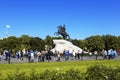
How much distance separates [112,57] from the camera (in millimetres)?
53562

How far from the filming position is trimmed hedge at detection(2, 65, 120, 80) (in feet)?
41.1

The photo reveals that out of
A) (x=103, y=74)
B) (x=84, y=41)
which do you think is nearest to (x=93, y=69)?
(x=103, y=74)

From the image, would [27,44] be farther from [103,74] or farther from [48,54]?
[103,74]

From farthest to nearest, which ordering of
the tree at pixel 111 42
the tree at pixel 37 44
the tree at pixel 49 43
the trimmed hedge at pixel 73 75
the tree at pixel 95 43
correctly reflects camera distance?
the tree at pixel 111 42, the tree at pixel 95 43, the tree at pixel 37 44, the tree at pixel 49 43, the trimmed hedge at pixel 73 75

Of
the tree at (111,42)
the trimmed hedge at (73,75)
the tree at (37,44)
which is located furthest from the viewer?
the tree at (111,42)

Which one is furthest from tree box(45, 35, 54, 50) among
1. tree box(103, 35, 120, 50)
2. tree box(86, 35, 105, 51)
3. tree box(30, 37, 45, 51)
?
tree box(103, 35, 120, 50)

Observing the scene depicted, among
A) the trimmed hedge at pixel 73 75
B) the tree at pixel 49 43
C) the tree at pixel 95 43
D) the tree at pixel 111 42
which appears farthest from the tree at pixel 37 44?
the trimmed hedge at pixel 73 75

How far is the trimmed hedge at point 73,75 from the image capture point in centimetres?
1254

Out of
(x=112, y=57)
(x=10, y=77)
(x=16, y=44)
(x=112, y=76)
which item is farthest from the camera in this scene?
(x=16, y=44)

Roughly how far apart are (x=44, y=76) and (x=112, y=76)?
8.22ft

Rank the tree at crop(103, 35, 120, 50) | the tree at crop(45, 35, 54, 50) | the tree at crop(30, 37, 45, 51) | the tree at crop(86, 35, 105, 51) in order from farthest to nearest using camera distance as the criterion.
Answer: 1. the tree at crop(103, 35, 120, 50)
2. the tree at crop(86, 35, 105, 51)
3. the tree at crop(30, 37, 45, 51)
4. the tree at crop(45, 35, 54, 50)

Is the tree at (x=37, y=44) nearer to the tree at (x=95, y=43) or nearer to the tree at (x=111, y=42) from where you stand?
the tree at (x=95, y=43)

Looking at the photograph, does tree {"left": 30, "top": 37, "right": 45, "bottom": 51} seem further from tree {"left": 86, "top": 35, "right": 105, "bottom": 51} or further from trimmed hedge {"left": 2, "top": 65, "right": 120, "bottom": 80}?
trimmed hedge {"left": 2, "top": 65, "right": 120, "bottom": 80}

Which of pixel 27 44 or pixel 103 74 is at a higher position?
pixel 27 44
